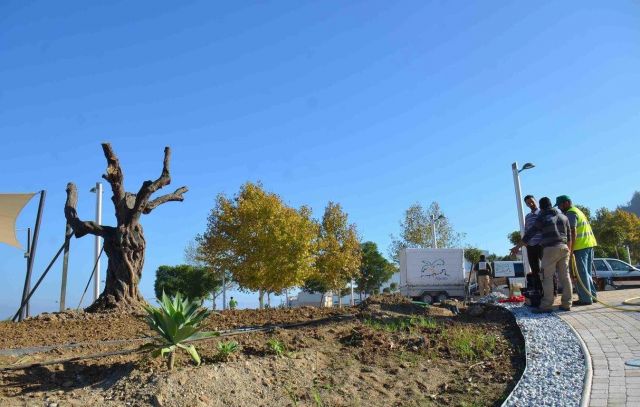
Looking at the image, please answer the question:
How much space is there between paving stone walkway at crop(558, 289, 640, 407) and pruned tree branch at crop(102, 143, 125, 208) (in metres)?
8.54

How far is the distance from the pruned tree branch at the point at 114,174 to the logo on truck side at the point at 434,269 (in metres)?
17.1

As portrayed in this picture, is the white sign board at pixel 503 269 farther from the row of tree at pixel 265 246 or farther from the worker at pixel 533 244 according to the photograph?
the worker at pixel 533 244

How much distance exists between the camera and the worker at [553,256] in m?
7.43

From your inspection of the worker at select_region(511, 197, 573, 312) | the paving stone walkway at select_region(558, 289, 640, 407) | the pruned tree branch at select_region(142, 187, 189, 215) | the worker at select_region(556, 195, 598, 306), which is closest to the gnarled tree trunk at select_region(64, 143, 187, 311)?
the pruned tree branch at select_region(142, 187, 189, 215)

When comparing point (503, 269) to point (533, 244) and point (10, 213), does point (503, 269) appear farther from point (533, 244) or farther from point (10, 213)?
point (10, 213)

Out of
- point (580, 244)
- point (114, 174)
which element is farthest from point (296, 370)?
point (114, 174)

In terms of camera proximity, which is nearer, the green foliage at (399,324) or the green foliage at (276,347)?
the green foliage at (276,347)

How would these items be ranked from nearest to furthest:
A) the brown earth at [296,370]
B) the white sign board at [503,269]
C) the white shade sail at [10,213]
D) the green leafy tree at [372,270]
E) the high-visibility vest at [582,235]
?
the brown earth at [296,370] → the high-visibility vest at [582,235] → the white shade sail at [10,213] → the white sign board at [503,269] → the green leafy tree at [372,270]

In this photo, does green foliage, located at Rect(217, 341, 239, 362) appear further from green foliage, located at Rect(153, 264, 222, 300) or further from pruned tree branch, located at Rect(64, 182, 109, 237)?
green foliage, located at Rect(153, 264, 222, 300)

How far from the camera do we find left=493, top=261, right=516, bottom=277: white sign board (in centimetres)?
3123

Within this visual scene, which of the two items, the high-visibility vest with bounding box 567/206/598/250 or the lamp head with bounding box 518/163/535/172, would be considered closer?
the high-visibility vest with bounding box 567/206/598/250

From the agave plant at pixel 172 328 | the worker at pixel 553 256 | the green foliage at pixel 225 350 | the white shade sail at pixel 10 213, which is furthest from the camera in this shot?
the white shade sail at pixel 10 213

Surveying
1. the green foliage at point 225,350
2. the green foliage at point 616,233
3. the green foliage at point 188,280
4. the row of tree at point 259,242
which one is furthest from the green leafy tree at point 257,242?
the green foliage at point 616,233

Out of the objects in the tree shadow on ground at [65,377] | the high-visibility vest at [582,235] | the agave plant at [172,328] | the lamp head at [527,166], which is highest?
the lamp head at [527,166]
